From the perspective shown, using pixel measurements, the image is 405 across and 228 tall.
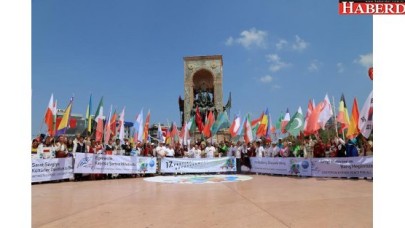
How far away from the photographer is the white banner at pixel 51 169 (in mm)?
11461

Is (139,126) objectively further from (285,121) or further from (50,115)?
(285,121)

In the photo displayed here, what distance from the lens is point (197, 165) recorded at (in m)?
16.1

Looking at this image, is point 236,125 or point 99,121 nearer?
point 99,121

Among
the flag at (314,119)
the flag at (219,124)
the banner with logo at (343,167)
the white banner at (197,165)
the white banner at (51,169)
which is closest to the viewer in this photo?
the white banner at (51,169)

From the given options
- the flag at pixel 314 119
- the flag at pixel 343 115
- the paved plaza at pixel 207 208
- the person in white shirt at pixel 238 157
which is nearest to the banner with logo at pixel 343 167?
the flag at pixel 314 119

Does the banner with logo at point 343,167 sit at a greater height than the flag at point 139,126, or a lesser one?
lesser

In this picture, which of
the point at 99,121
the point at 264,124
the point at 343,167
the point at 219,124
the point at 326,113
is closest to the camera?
the point at 343,167

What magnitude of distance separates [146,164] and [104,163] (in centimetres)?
204

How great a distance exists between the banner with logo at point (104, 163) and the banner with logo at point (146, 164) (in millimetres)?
165

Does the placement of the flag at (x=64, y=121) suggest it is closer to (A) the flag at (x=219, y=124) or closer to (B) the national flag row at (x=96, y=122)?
(B) the national flag row at (x=96, y=122)

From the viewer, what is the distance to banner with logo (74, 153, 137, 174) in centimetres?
1288

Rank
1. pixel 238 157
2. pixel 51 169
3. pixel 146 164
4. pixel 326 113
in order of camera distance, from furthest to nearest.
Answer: pixel 238 157
pixel 146 164
pixel 326 113
pixel 51 169

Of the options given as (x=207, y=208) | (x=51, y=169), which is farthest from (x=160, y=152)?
(x=207, y=208)
